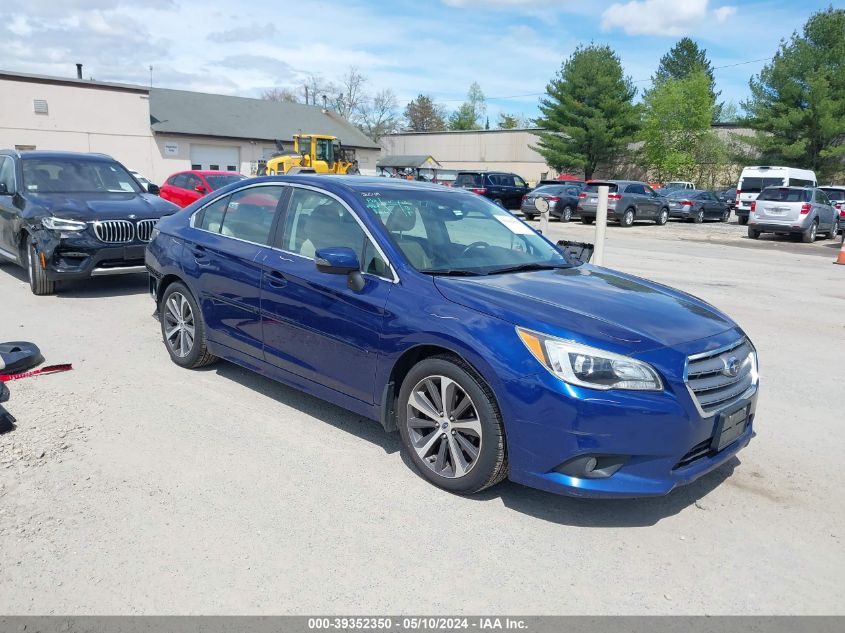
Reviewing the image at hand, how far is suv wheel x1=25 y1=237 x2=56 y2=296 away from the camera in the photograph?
28.7 ft

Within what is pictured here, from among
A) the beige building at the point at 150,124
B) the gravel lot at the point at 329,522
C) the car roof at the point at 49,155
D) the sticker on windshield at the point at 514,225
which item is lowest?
the gravel lot at the point at 329,522

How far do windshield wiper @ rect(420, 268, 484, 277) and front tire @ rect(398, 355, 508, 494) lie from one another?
0.59 metres

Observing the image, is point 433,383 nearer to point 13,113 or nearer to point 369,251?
point 369,251

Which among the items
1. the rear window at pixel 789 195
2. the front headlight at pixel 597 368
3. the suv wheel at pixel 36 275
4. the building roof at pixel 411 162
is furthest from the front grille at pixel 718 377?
the building roof at pixel 411 162

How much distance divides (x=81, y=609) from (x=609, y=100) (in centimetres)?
5030

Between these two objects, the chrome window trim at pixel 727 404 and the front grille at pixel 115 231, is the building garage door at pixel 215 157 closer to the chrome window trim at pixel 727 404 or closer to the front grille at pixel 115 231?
the front grille at pixel 115 231

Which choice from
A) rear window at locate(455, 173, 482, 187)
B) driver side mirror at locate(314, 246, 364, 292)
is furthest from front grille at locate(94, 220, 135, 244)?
rear window at locate(455, 173, 482, 187)

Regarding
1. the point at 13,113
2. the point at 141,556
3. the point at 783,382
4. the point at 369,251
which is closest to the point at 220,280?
the point at 369,251

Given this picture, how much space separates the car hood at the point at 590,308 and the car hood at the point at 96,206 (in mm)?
6253

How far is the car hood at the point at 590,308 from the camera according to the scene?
3.56 metres

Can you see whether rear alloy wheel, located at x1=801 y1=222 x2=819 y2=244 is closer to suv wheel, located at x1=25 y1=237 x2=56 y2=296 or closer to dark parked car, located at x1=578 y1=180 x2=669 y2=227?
dark parked car, located at x1=578 y1=180 x2=669 y2=227

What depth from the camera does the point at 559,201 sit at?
2866 centimetres

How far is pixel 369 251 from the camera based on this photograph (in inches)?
172

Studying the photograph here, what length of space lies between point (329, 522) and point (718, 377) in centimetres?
215
